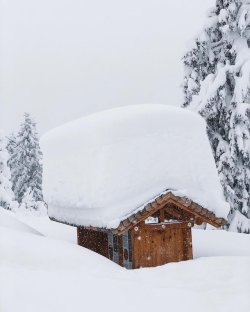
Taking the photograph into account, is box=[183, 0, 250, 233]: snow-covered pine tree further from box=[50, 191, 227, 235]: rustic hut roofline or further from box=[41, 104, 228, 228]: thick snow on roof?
box=[50, 191, 227, 235]: rustic hut roofline

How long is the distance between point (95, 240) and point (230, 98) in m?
7.93

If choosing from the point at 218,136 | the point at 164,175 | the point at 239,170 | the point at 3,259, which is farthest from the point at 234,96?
the point at 3,259

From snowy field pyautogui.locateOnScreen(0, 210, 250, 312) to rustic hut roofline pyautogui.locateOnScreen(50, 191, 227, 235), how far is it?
44.2 inches

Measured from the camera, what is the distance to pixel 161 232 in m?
13.4

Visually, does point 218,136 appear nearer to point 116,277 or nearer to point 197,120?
point 197,120

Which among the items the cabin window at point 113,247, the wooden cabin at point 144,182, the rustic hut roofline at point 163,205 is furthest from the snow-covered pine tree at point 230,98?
the cabin window at point 113,247

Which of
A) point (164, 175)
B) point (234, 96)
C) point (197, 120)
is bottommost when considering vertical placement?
point (164, 175)

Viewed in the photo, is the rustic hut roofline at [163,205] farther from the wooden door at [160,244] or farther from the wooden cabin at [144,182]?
the wooden door at [160,244]

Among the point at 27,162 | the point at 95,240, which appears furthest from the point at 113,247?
the point at 27,162

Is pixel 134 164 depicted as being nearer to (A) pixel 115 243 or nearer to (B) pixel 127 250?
(B) pixel 127 250

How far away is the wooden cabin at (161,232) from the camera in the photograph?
12.6 m

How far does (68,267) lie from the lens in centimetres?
1038

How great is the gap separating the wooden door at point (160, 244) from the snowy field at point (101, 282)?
2.30 ft

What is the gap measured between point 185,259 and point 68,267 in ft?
14.9
